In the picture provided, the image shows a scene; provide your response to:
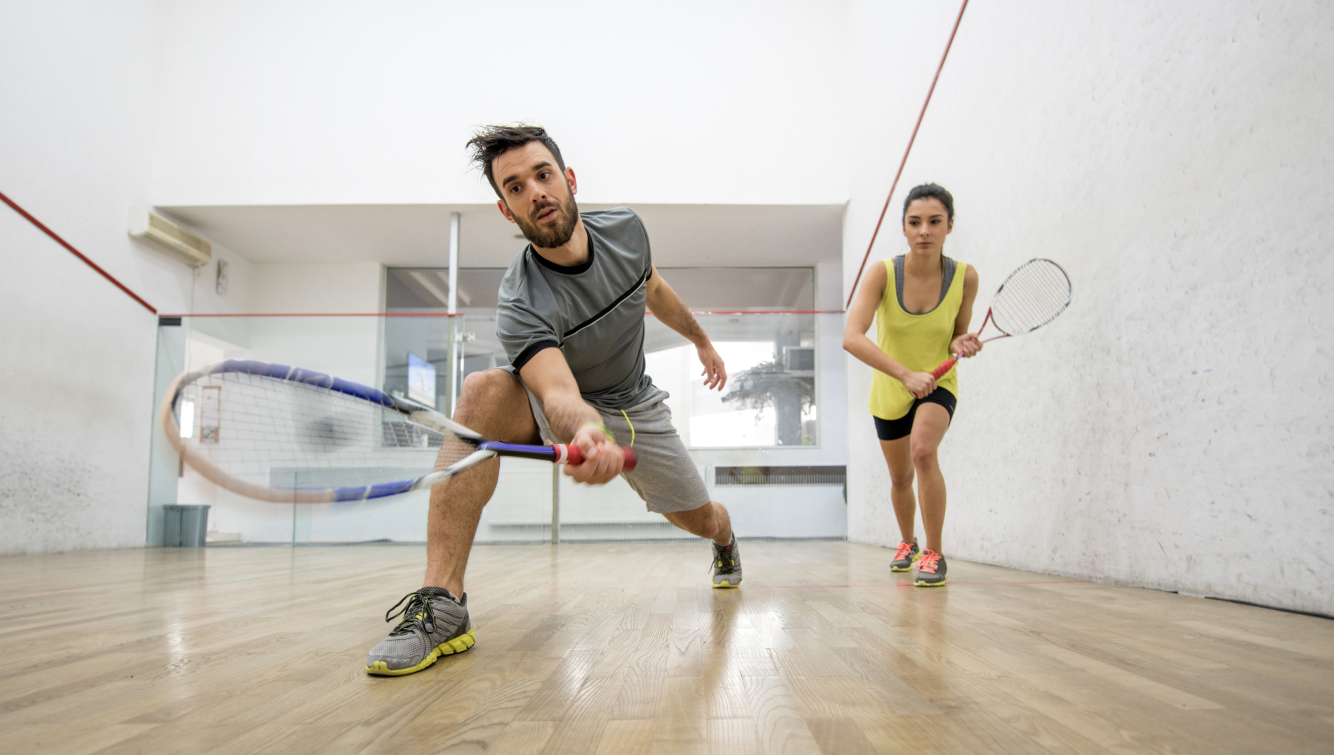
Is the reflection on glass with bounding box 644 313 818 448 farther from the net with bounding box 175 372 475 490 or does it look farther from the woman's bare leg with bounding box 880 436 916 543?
the net with bounding box 175 372 475 490

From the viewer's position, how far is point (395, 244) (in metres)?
5.88

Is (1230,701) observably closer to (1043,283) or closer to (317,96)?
(1043,283)

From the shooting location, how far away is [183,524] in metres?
5.08

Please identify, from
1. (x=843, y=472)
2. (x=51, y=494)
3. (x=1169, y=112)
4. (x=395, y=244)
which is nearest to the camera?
(x=1169, y=112)

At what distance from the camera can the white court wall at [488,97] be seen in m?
5.19

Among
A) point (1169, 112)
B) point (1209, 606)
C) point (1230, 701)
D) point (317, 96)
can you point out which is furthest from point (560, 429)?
point (317, 96)

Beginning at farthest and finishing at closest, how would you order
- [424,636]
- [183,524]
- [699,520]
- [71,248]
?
[183,524] → [71,248] → [699,520] → [424,636]

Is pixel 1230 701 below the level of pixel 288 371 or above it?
below

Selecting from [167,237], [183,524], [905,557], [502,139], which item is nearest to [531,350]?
[502,139]

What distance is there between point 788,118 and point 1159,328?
3729 millimetres

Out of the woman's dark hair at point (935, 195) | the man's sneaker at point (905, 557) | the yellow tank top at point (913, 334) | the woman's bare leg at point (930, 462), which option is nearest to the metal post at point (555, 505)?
the man's sneaker at point (905, 557)

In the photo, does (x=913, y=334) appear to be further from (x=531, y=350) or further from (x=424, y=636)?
(x=424, y=636)

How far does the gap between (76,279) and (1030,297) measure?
15.5ft

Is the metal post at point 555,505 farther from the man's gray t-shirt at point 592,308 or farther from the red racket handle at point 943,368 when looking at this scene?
the man's gray t-shirt at point 592,308
